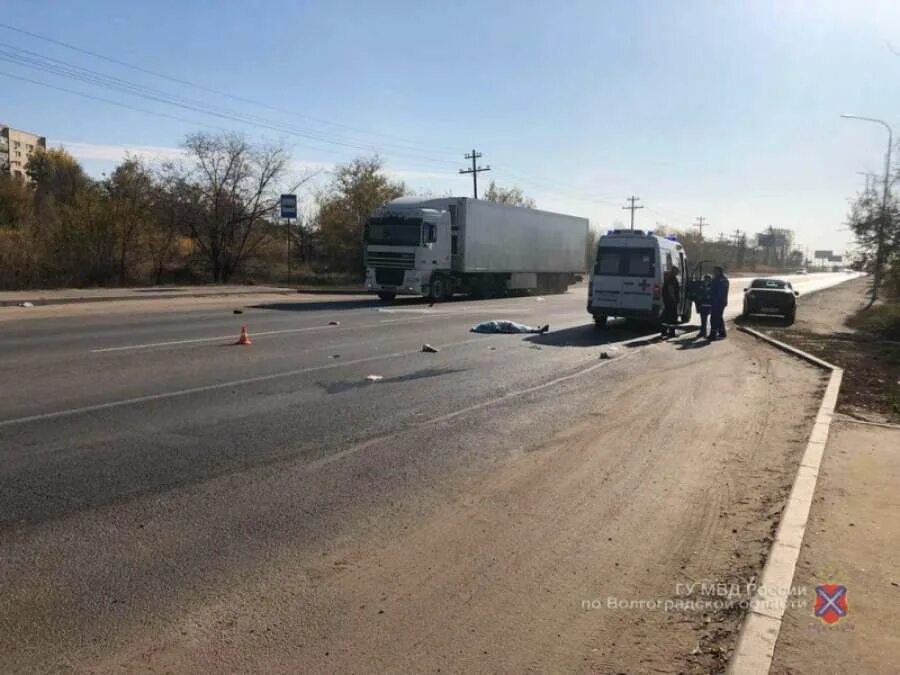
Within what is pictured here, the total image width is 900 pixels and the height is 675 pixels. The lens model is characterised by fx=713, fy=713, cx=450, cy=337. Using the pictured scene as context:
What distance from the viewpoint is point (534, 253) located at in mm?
36156

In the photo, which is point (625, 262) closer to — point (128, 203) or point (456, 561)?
point (456, 561)

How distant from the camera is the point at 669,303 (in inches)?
723

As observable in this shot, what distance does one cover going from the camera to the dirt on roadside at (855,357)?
911 cm

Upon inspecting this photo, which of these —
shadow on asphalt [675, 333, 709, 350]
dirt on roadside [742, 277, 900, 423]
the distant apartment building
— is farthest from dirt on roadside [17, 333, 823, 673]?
the distant apartment building

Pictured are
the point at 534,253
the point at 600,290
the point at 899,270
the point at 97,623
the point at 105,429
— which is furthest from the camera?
the point at 534,253

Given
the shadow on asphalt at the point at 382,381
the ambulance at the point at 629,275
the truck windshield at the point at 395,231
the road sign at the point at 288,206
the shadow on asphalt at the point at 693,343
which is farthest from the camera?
the road sign at the point at 288,206

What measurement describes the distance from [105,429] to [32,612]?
3711mm

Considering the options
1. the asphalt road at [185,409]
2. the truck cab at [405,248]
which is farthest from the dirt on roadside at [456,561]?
the truck cab at [405,248]

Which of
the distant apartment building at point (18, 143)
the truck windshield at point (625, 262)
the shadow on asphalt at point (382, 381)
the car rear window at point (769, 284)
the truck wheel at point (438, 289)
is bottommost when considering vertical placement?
the shadow on asphalt at point (382, 381)

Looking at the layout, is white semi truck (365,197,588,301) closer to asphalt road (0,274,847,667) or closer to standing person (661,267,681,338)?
asphalt road (0,274,847,667)

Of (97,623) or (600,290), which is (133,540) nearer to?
(97,623)

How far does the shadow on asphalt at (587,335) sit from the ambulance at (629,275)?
0.54 meters

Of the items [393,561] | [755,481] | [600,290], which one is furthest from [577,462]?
[600,290]

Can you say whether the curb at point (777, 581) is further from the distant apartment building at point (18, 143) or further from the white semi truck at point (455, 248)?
the distant apartment building at point (18, 143)
